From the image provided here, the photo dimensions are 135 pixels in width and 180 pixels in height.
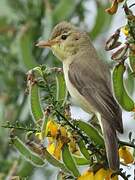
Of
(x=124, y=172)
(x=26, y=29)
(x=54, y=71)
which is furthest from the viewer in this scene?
(x=26, y=29)

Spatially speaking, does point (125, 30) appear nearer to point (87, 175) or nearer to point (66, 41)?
point (87, 175)

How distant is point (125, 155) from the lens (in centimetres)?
253

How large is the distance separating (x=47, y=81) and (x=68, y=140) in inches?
8.6

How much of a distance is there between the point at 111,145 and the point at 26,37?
2395 mm

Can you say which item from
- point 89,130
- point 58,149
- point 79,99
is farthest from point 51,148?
point 79,99

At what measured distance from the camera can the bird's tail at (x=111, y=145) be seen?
2.46m

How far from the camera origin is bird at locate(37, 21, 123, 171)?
2.76 m

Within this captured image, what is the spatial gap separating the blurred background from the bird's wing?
783 mm

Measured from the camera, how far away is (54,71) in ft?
8.98

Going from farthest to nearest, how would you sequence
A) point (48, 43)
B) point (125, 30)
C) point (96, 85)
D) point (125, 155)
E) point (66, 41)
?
1. point (66, 41)
2. point (48, 43)
3. point (96, 85)
4. point (125, 155)
5. point (125, 30)

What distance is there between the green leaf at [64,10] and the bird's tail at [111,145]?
207 centimetres

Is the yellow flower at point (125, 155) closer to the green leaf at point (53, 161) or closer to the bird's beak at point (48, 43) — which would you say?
the green leaf at point (53, 161)

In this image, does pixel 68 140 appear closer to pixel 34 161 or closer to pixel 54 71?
pixel 34 161

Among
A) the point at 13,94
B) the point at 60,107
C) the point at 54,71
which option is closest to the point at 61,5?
the point at 13,94
